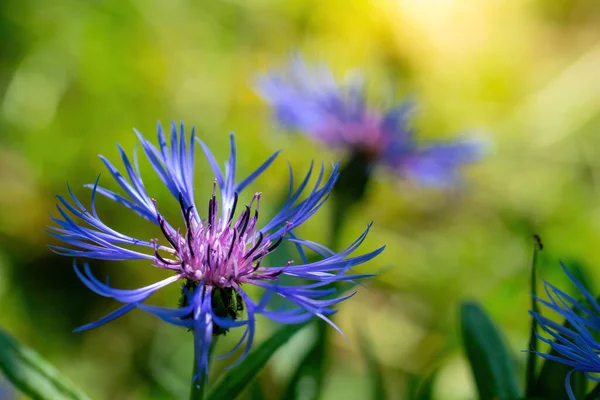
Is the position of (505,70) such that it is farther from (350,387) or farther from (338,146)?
(350,387)

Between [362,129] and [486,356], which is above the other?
[362,129]

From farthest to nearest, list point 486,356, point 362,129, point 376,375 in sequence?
point 362,129
point 376,375
point 486,356

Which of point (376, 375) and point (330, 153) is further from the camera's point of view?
point (330, 153)

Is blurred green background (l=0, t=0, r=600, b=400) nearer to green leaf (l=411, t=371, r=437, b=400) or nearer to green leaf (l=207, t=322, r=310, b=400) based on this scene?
green leaf (l=411, t=371, r=437, b=400)

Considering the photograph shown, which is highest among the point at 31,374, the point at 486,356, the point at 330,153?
the point at 330,153

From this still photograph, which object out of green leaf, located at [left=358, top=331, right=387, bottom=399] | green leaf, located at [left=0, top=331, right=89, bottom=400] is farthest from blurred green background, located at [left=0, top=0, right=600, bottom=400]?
green leaf, located at [left=0, top=331, right=89, bottom=400]

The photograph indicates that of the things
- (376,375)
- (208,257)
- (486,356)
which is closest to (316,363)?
(376,375)

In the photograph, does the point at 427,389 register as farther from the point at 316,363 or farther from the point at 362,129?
the point at 362,129
